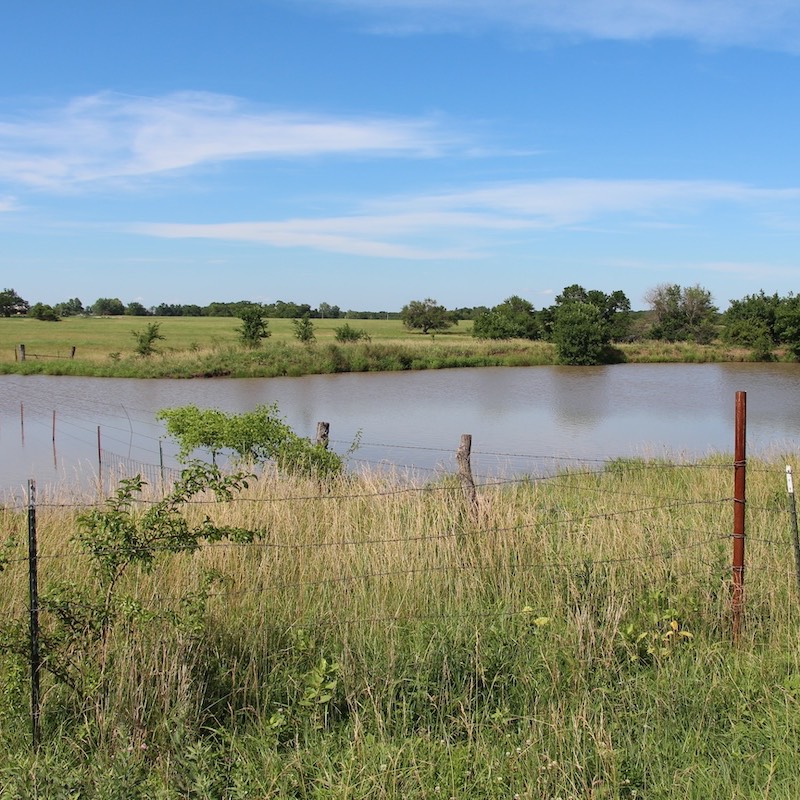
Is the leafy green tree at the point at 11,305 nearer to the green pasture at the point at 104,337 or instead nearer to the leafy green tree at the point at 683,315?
the green pasture at the point at 104,337

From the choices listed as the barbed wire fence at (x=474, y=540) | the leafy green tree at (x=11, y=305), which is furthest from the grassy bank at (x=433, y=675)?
the leafy green tree at (x=11, y=305)

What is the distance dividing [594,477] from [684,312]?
7013cm

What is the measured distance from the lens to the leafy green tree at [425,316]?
3595 inches

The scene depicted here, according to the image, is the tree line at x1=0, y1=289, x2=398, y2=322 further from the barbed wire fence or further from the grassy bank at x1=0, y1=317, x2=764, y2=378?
the barbed wire fence

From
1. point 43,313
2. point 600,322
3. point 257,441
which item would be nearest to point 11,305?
point 43,313

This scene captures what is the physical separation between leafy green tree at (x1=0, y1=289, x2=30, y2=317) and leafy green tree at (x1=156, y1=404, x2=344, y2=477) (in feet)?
323

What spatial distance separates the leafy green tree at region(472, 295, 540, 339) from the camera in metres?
66.3

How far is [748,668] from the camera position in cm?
441

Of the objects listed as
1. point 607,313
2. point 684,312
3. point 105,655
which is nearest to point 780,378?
point 607,313

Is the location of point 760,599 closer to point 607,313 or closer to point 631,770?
point 631,770

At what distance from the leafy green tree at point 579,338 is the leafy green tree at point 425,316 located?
3649 centimetres

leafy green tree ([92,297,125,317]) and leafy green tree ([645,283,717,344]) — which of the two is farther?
leafy green tree ([92,297,125,317])

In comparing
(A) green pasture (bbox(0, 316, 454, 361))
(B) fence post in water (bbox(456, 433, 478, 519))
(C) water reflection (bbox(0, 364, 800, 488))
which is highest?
(A) green pasture (bbox(0, 316, 454, 361))

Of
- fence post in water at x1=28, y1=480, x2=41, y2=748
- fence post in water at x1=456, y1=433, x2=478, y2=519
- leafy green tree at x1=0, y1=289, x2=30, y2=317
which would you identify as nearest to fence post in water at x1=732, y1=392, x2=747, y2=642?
fence post in water at x1=456, y1=433, x2=478, y2=519
